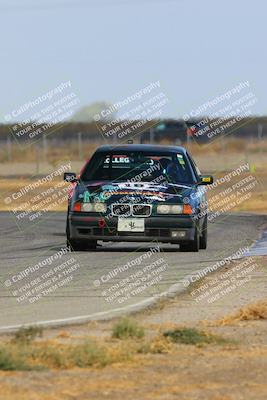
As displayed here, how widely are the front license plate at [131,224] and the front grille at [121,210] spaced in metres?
0.09

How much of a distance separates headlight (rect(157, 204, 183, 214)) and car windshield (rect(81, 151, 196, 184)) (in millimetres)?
612

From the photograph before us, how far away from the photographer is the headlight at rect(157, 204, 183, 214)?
19.2 meters

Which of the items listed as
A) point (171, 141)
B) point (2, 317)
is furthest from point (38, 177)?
point (2, 317)

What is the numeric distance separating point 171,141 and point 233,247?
46120 mm

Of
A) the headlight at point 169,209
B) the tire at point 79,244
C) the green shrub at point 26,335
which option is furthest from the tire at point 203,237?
the green shrub at point 26,335

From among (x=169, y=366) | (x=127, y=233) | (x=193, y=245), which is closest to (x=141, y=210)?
(x=127, y=233)

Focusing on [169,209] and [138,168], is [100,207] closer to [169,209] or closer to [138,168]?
[169,209]

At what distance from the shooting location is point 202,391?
8.13m

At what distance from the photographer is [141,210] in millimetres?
19234

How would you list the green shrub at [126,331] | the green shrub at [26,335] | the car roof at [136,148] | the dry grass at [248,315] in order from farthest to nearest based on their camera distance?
the car roof at [136,148]
the dry grass at [248,315]
the green shrub at [126,331]
the green shrub at [26,335]

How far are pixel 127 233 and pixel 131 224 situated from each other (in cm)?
14

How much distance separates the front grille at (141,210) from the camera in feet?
63.0

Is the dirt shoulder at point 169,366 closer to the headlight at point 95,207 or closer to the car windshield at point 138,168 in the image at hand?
the headlight at point 95,207

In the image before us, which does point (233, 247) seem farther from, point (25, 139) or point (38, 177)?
point (25, 139)
